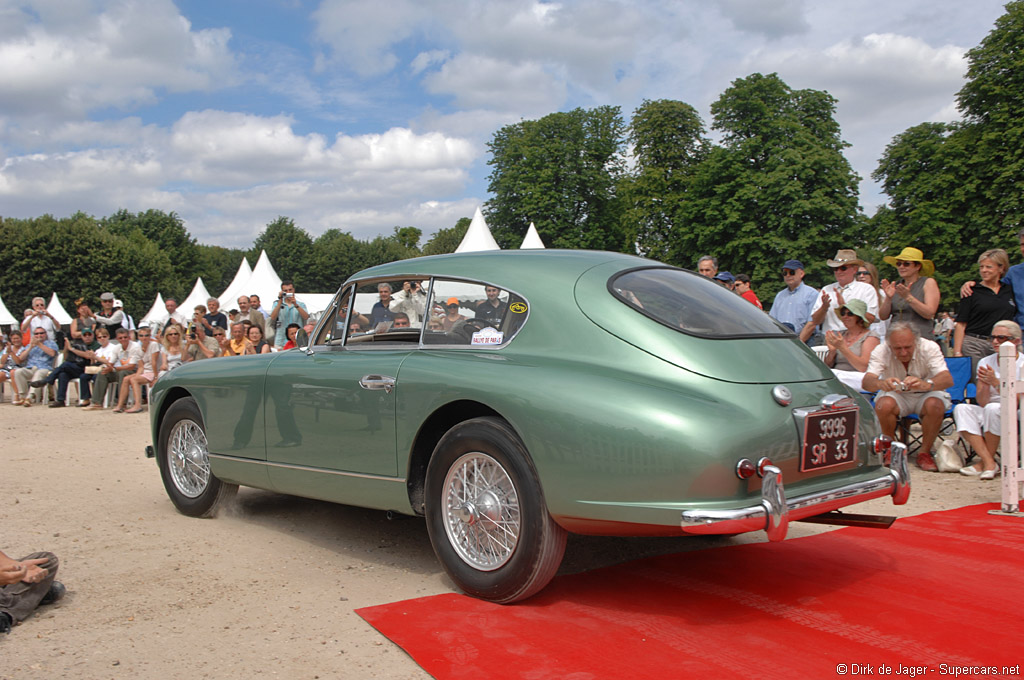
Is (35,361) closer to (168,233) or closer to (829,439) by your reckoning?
(829,439)

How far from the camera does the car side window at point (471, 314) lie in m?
4.44

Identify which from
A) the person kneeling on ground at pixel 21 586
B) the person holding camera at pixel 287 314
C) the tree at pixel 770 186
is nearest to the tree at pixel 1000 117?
the tree at pixel 770 186

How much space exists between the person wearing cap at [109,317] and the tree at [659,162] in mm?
A: 33673

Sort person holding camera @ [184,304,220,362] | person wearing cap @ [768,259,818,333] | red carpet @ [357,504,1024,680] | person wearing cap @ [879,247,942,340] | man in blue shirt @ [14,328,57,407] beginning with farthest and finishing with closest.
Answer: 1. man in blue shirt @ [14,328,57,407]
2. person holding camera @ [184,304,220,362]
3. person wearing cap @ [768,259,818,333]
4. person wearing cap @ [879,247,942,340]
5. red carpet @ [357,504,1024,680]

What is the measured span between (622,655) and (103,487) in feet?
19.4

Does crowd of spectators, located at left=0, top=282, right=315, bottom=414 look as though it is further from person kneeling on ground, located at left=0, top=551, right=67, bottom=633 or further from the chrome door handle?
person kneeling on ground, located at left=0, top=551, right=67, bottom=633

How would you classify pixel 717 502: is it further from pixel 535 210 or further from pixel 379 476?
pixel 535 210

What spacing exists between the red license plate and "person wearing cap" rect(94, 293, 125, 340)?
15772mm

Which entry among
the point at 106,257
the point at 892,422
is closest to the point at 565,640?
the point at 892,422

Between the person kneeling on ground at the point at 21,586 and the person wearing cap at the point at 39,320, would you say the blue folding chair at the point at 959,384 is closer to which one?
the person kneeling on ground at the point at 21,586

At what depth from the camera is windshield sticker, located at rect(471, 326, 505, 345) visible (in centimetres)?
444

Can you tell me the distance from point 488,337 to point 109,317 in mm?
14791

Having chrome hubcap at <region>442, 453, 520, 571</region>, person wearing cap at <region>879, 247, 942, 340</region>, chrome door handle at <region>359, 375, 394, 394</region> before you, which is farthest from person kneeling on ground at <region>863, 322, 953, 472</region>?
chrome door handle at <region>359, 375, 394, 394</region>

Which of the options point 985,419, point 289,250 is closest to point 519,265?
→ point 985,419
